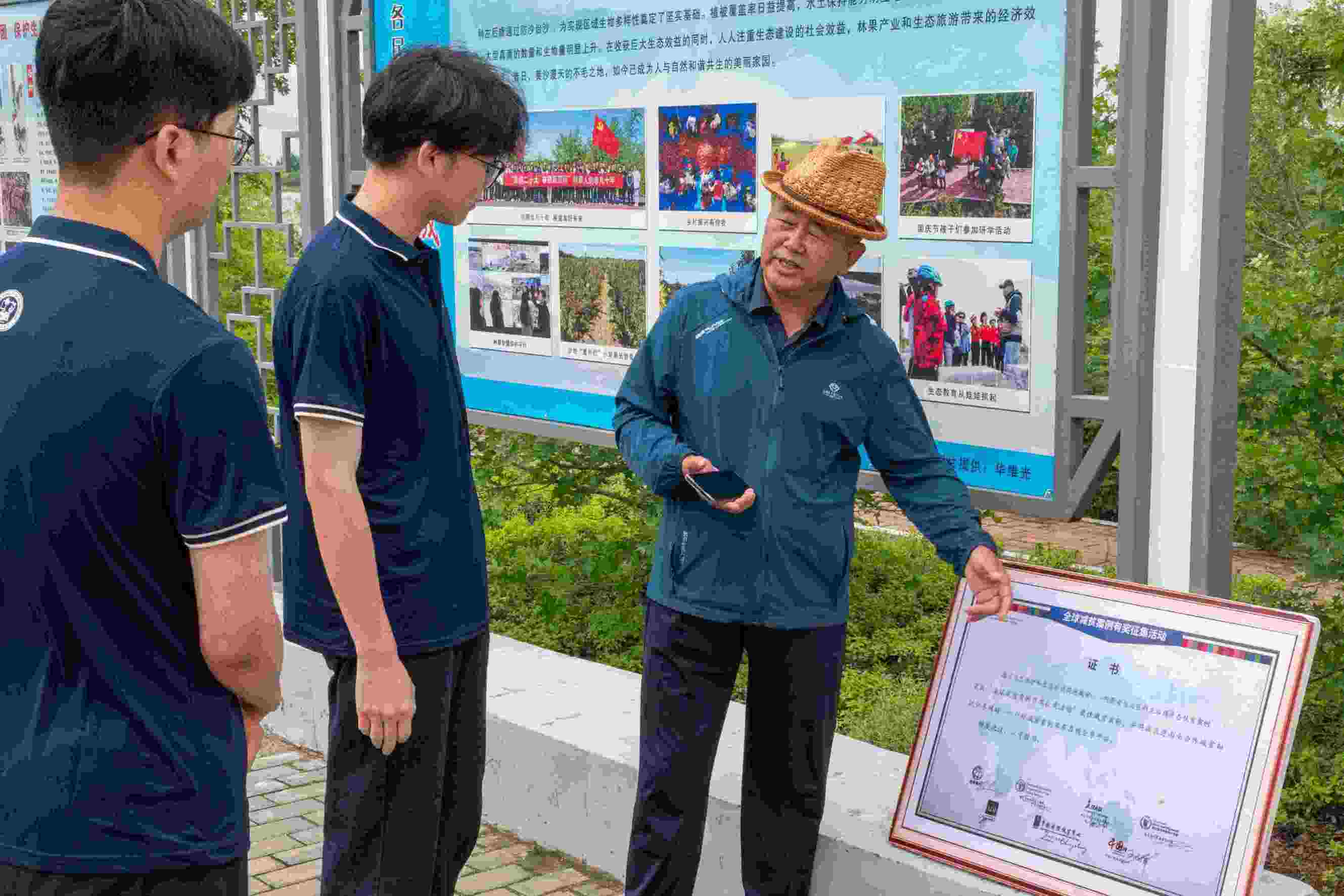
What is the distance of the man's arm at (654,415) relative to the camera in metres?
3.26

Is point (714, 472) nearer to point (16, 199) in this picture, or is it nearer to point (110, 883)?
point (110, 883)

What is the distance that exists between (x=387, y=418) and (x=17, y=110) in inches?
224

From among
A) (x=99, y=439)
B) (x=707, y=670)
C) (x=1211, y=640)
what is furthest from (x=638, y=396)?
(x=99, y=439)

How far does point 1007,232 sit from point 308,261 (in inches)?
65.0

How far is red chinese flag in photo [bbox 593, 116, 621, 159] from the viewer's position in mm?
4578

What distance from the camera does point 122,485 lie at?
5.86 feet

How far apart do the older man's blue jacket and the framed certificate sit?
284mm

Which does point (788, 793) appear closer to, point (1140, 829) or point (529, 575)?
point (1140, 829)

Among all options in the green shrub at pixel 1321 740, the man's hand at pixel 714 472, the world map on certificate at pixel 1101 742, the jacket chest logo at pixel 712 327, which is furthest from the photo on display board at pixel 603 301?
the green shrub at pixel 1321 740

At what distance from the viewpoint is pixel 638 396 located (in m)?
3.48

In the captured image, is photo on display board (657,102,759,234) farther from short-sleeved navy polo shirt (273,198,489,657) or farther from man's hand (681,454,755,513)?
short-sleeved navy polo shirt (273,198,489,657)

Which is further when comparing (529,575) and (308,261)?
(529,575)

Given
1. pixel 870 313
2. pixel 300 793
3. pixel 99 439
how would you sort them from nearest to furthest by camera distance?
pixel 99 439
pixel 870 313
pixel 300 793

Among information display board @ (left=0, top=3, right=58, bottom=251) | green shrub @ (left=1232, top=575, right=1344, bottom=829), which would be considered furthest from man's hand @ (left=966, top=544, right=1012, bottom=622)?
information display board @ (left=0, top=3, right=58, bottom=251)
